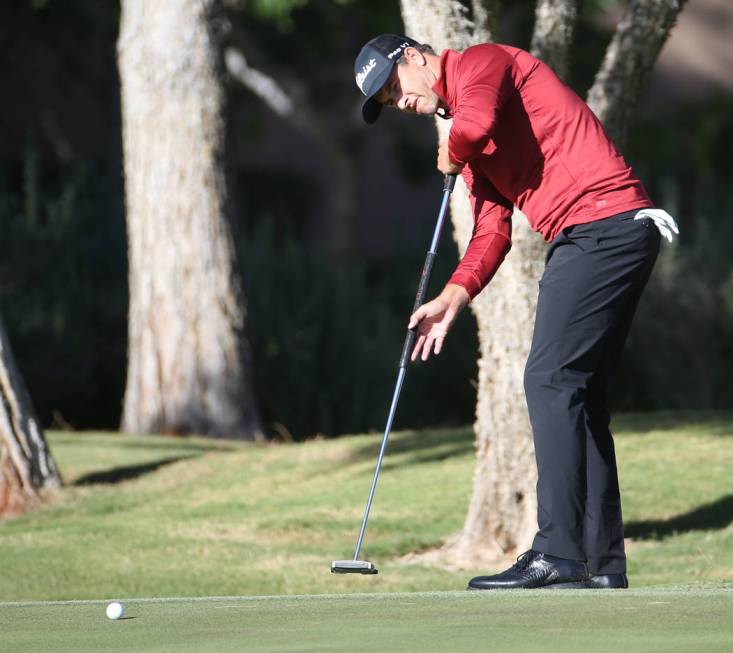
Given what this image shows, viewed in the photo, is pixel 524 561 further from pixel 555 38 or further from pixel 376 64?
pixel 555 38

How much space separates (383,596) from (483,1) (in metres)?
3.50

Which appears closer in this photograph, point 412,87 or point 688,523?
point 412,87

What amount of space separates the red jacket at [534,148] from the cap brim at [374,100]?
19cm

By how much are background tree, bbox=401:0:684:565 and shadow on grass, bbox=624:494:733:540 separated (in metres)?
0.78

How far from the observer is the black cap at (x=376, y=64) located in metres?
5.49

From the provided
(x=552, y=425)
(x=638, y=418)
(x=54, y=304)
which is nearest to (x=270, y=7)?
(x=54, y=304)

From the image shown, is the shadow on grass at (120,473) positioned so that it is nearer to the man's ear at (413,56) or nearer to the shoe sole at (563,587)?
the shoe sole at (563,587)

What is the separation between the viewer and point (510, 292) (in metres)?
7.66

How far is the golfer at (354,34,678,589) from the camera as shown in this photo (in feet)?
17.7

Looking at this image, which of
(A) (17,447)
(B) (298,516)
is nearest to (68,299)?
(A) (17,447)

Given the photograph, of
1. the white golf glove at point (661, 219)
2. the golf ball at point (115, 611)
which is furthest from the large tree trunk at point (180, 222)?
the golf ball at point (115, 611)

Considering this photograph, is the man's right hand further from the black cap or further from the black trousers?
the black cap

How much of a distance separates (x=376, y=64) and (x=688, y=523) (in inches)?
153

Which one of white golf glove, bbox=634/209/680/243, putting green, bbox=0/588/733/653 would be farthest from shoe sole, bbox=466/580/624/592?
white golf glove, bbox=634/209/680/243
